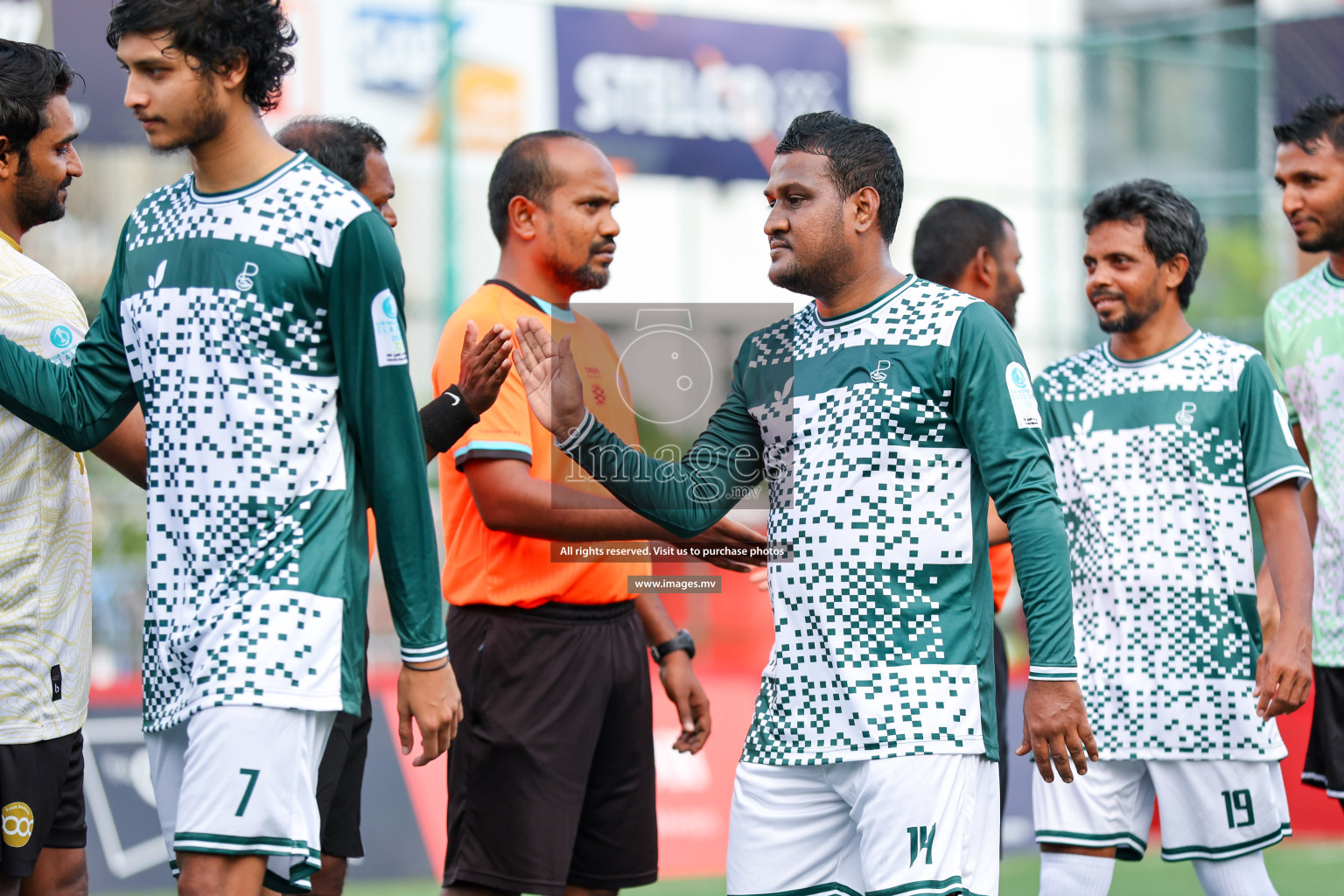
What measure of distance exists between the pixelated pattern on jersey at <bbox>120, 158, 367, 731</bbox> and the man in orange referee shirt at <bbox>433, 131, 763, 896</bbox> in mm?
1192

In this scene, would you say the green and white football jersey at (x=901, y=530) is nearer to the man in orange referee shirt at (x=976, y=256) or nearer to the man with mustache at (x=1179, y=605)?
the man with mustache at (x=1179, y=605)

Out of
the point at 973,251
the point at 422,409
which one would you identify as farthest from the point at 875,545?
the point at 973,251

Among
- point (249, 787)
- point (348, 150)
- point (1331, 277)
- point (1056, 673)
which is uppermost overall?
point (348, 150)

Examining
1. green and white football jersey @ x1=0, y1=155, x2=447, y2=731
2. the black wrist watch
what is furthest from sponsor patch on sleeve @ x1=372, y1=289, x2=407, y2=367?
the black wrist watch

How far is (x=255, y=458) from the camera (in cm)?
303

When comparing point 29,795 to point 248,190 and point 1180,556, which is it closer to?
point 248,190

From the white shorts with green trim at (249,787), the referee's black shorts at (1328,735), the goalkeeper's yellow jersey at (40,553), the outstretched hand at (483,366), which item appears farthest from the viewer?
the referee's black shorts at (1328,735)

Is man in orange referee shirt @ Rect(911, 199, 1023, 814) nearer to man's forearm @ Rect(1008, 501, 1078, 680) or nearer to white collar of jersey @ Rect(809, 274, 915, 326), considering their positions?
white collar of jersey @ Rect(809, 274, 915, 326)

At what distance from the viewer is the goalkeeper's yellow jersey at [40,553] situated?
3506mm

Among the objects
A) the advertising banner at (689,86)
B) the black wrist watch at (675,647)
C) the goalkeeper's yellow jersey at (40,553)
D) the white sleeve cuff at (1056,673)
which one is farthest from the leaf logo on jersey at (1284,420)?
the advertising banner at (689,86)

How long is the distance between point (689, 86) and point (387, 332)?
8993mm

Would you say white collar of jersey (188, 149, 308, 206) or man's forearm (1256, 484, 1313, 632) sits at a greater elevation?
white collar of jersey (188, 149, 308, 206)

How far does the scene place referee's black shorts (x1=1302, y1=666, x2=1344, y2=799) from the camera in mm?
4941

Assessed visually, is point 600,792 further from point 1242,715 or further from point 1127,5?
point 1127,5
